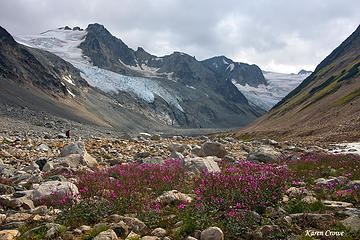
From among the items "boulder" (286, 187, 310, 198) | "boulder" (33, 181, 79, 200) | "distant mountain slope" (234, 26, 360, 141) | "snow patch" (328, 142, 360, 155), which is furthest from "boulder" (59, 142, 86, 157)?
"distant mountain slope" (234, 26, 360, 141)

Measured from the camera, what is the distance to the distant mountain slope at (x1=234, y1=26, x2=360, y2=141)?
39406 mm

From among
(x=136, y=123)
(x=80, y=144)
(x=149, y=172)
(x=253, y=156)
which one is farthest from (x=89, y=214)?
(x=136, y=123)

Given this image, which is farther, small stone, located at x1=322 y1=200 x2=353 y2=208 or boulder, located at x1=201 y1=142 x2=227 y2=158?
boulder, located at x1=201 y1=142 x2=227 y2=158

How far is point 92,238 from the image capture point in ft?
13.3

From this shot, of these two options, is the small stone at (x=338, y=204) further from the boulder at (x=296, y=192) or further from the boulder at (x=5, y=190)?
the boulder at (x=5, y=190)

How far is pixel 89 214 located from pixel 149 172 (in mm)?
3836

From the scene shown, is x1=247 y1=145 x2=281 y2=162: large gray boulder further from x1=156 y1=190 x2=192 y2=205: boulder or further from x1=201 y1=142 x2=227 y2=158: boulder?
x1=156 y1=190 x2=192 y2=205: boulder

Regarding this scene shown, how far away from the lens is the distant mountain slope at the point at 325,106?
3941 cm

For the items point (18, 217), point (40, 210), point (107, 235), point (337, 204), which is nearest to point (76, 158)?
point (40, 210)

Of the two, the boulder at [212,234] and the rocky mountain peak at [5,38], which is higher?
the rocky mountain peak at [5,38]

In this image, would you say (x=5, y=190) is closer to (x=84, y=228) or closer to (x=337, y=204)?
(x=84, y=228)

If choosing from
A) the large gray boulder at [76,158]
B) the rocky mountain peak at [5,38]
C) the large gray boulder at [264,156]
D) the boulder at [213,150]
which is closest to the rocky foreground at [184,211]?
the large gray boulder at [76,158]

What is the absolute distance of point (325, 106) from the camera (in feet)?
231

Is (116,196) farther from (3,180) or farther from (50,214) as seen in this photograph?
(3,180)
